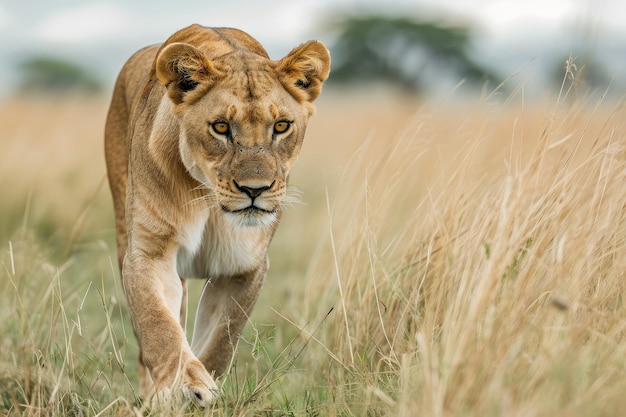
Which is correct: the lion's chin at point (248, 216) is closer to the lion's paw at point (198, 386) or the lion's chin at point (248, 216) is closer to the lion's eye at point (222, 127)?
the lion's eye at point (222, 127)

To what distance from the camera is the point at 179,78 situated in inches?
144

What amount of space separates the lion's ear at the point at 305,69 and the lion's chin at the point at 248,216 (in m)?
0.54

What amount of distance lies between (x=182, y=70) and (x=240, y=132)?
36 centimetres

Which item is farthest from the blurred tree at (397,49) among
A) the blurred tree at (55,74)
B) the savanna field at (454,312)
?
the savanna field at (454,312)

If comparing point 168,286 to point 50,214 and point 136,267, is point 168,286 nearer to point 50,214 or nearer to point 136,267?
point 136,267

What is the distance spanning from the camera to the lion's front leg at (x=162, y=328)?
3.25 m

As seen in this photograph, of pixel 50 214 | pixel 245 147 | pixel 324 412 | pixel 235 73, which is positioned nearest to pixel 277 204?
pixel 245 147

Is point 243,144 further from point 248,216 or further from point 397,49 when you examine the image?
point 397,49

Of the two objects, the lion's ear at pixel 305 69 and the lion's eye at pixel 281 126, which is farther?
the lion's ear at pixel 305 69

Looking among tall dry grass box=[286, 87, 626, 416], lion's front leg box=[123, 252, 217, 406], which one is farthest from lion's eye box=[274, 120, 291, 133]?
lion's front leg box=[123, 252, 217, 406]

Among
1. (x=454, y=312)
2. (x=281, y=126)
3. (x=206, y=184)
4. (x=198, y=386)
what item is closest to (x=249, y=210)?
(x=206, y=184)

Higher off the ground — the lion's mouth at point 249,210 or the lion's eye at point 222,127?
the lion's eye at point 222,127

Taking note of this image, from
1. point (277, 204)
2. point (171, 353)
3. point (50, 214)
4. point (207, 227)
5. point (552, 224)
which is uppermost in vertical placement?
point (552, 224)

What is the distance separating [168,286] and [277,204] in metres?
0.55
